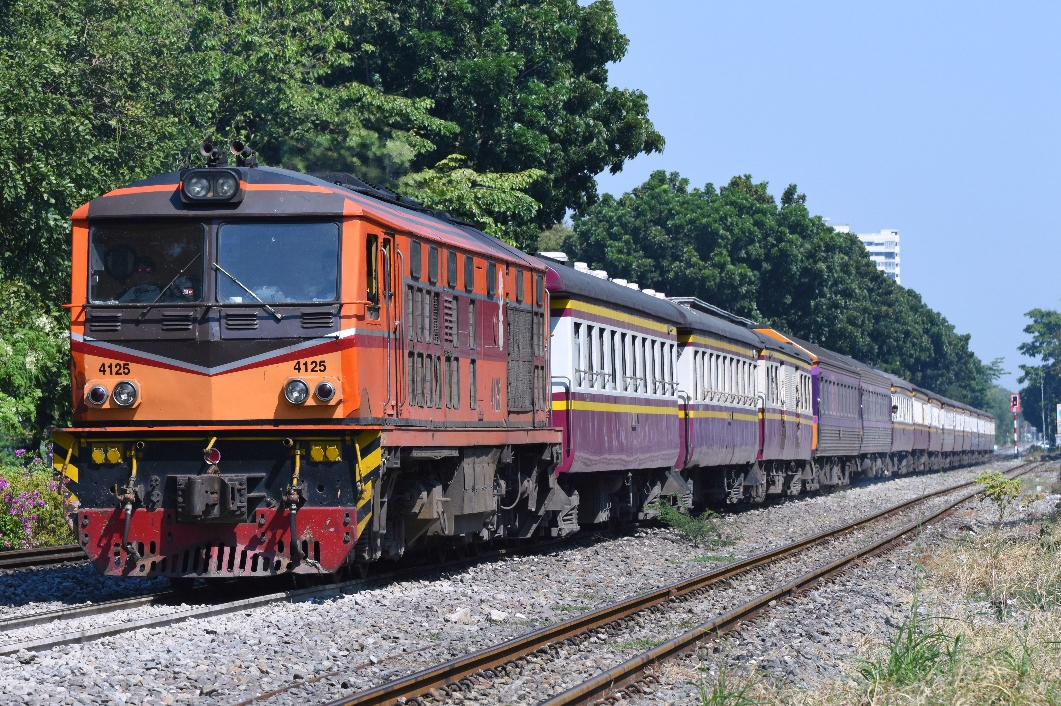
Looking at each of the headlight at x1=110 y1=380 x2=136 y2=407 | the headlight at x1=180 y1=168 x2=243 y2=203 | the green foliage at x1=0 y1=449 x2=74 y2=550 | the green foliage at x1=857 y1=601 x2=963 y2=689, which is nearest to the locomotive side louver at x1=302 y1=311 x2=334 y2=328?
the headlight at x1=180 y1=168 x2=243 y2=203

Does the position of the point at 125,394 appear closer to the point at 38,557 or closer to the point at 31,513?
the point at 38,557

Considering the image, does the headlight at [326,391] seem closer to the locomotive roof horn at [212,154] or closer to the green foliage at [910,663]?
the locomotive roof horn at [212,154]

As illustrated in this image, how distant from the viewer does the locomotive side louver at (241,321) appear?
1134 cm

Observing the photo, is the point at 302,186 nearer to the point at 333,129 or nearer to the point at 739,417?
the point at 739,417

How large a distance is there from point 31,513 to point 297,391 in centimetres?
771

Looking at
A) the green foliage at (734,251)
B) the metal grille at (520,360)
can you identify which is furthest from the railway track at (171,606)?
the green foliage at (734,251)

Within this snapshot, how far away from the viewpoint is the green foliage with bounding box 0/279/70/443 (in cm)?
1841

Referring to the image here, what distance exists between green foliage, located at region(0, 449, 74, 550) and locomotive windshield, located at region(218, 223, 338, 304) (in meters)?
6.64

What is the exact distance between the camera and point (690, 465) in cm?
2256

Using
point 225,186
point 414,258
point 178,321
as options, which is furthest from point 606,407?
point 178,321

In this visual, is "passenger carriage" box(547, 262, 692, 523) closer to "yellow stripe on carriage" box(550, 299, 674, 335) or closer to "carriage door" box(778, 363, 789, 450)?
"yellow stripe on carriage" box(550, 299, 674, 335)

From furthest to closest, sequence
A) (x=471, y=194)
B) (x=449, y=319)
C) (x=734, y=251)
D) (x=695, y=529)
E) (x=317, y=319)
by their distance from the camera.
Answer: (x=734, y=251), (x=471, y=194), (x=695, y=529), (x=449, y=319), (x=317, y=319)

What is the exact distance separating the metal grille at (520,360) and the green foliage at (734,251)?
149 feet

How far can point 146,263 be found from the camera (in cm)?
1156
